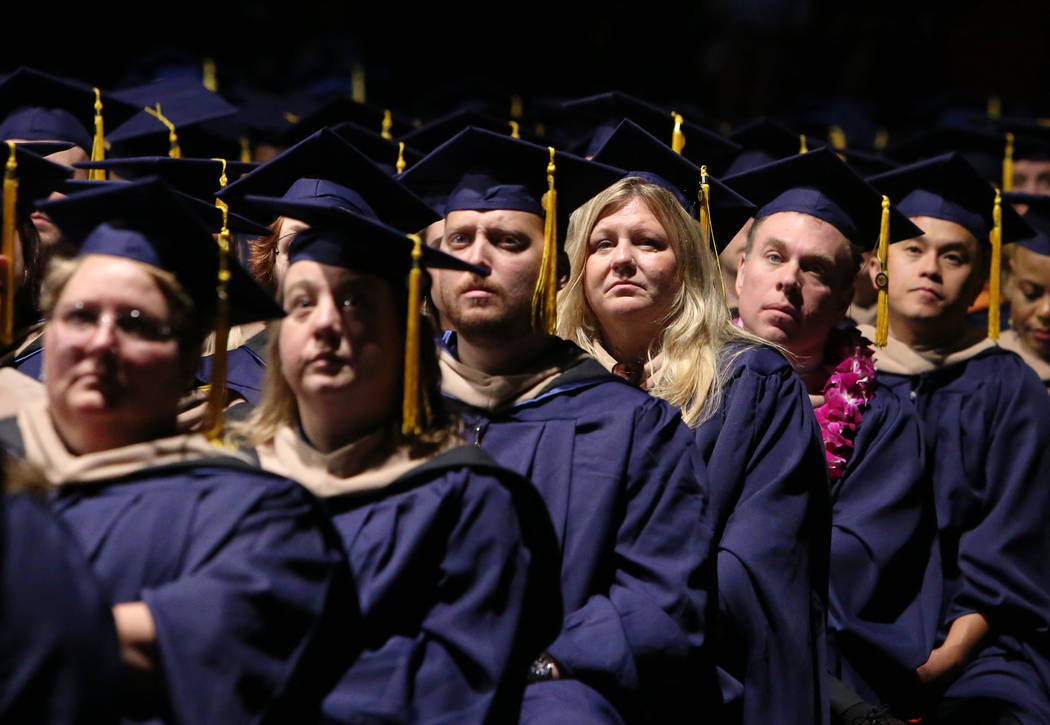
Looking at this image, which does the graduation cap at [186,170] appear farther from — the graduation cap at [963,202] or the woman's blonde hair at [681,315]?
the graduation cap at [963,202]

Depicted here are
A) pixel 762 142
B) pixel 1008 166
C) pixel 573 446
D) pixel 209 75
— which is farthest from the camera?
pixel 209 75

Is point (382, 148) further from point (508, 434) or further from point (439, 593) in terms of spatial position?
point (439, 593)

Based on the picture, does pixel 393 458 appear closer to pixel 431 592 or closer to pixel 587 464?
pixel 431 592

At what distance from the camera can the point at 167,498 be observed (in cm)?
244

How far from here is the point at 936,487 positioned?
14.3 feet

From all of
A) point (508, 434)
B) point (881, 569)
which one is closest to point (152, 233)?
point (508, 434)

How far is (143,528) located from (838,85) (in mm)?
8804

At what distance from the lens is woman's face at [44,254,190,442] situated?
8.03ft

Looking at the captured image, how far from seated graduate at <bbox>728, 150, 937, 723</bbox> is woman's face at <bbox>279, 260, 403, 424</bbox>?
1.58m

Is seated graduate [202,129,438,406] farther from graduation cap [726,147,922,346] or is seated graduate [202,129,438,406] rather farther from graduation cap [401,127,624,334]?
graduation cap [726,147,922,346]

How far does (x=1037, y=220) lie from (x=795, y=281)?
179 centimetres

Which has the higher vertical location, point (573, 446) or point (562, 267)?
point (562, 267)

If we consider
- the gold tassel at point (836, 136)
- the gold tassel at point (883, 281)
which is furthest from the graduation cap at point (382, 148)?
the gold tassel at point (836, 136)

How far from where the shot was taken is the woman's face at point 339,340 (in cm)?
267
